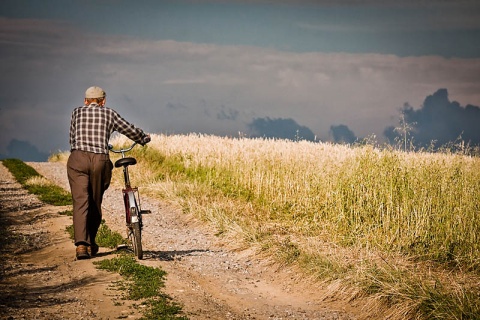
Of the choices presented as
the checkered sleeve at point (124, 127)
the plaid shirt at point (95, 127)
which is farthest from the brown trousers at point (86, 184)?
the checkered sleeve at point (124, 127)

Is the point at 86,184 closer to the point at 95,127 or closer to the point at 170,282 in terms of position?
the point at 95,127

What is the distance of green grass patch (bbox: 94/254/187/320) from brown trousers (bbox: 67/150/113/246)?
63 cm

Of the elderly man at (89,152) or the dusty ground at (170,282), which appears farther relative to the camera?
the elderly man at (89,152)

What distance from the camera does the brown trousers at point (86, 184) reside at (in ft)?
28.8

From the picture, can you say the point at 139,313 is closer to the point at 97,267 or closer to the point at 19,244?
the point at 97,267

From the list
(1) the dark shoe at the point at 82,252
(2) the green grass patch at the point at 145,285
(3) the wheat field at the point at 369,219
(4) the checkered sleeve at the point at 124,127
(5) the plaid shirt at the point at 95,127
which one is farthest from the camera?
(1) the dark shoe at the point at 82,252

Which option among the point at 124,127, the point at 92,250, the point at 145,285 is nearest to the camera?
the point at 145,285

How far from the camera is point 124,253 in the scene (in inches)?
376

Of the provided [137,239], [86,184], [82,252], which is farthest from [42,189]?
[137,239]

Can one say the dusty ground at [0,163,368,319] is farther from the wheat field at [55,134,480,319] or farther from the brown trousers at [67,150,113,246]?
the brown trousers at [67,150,113,246]

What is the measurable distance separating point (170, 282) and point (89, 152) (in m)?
2.43

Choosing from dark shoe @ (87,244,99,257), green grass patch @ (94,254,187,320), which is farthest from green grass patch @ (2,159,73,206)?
green grass patch @ (94,254,187,320)

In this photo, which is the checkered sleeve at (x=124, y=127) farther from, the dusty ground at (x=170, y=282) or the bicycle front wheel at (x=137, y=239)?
the dusty ground at (x=170, y=282)

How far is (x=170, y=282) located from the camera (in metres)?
8.05
